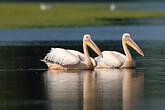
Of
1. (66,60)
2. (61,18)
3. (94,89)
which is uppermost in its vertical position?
(61,18)

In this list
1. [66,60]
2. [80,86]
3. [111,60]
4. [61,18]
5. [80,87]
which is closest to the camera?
[80,87]

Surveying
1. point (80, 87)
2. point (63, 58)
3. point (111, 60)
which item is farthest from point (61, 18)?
point (80, 87)

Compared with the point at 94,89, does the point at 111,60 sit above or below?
above

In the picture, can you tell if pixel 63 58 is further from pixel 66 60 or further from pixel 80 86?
pixel 80 86

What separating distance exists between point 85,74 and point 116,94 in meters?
3.52

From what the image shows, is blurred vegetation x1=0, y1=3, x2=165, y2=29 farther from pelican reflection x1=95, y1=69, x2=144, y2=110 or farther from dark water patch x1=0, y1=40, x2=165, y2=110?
pelican reflection x1=95, y1=69, x2=144, y2=110

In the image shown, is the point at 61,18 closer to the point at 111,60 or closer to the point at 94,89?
the point at 111,60

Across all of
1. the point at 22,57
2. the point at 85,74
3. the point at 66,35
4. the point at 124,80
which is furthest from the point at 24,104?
the point at 66,35

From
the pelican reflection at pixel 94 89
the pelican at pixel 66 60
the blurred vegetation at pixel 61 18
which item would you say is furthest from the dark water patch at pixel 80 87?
the blurred vegetation at pixel 61 18

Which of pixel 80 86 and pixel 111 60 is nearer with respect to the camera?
pixel 80 86

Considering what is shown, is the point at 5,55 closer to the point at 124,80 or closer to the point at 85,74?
the point at 85,74

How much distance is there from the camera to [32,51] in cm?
2125

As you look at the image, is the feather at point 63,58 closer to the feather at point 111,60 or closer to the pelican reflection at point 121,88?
the pelican reflection at point 121,88

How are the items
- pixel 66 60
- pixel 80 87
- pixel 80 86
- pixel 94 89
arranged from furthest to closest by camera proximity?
1. pixel 66 60
2. pixel 80 86
3. pixel 80 87
4. pixel 94 89
